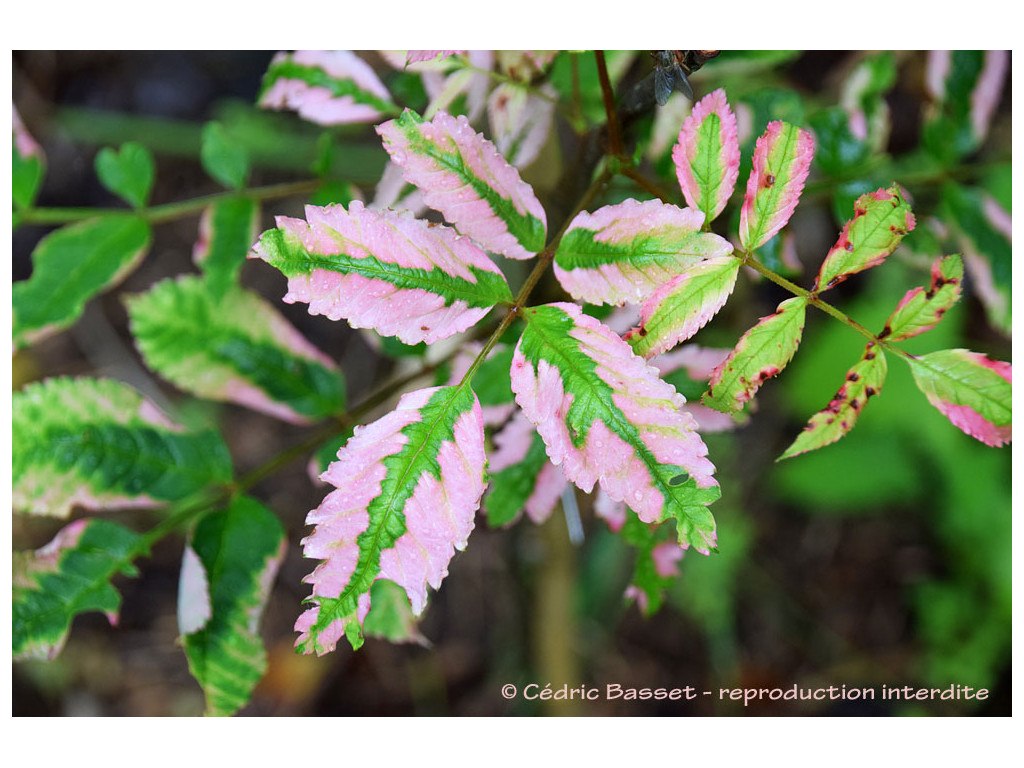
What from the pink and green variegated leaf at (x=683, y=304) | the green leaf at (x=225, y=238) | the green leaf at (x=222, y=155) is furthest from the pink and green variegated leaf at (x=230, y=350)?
the pink and green variegated leaf at (x=683, y=304)

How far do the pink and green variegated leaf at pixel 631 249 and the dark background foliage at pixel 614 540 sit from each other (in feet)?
2.82

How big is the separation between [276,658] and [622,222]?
4.27ft

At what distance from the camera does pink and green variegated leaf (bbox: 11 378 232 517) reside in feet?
2.43

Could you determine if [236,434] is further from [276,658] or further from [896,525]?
[896,525]

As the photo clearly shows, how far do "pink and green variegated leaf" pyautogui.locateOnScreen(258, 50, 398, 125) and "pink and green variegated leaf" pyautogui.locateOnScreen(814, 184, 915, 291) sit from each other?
1.47 ft

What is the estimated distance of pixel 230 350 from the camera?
0.83 m

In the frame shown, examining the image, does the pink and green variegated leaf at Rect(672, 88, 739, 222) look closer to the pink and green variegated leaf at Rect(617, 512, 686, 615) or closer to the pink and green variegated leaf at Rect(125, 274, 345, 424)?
the pink and green variegated leaf at Rect(617, 512, 686, 615)

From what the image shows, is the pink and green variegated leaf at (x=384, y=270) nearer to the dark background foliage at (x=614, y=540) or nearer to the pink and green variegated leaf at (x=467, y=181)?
the pink and green variegated leaf at (x=467, y=181)

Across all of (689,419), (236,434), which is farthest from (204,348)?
(236,434)

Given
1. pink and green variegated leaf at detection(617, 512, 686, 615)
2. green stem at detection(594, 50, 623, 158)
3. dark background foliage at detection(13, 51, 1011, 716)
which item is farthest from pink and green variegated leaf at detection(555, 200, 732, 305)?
dark background foliage at detection(13, 51, 1011, 716)

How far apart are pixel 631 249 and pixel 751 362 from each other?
110 millimetres

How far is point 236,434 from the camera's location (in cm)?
159

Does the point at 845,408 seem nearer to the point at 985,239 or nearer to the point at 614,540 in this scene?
the point at 985,239

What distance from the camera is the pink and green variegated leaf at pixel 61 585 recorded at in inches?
27.6
